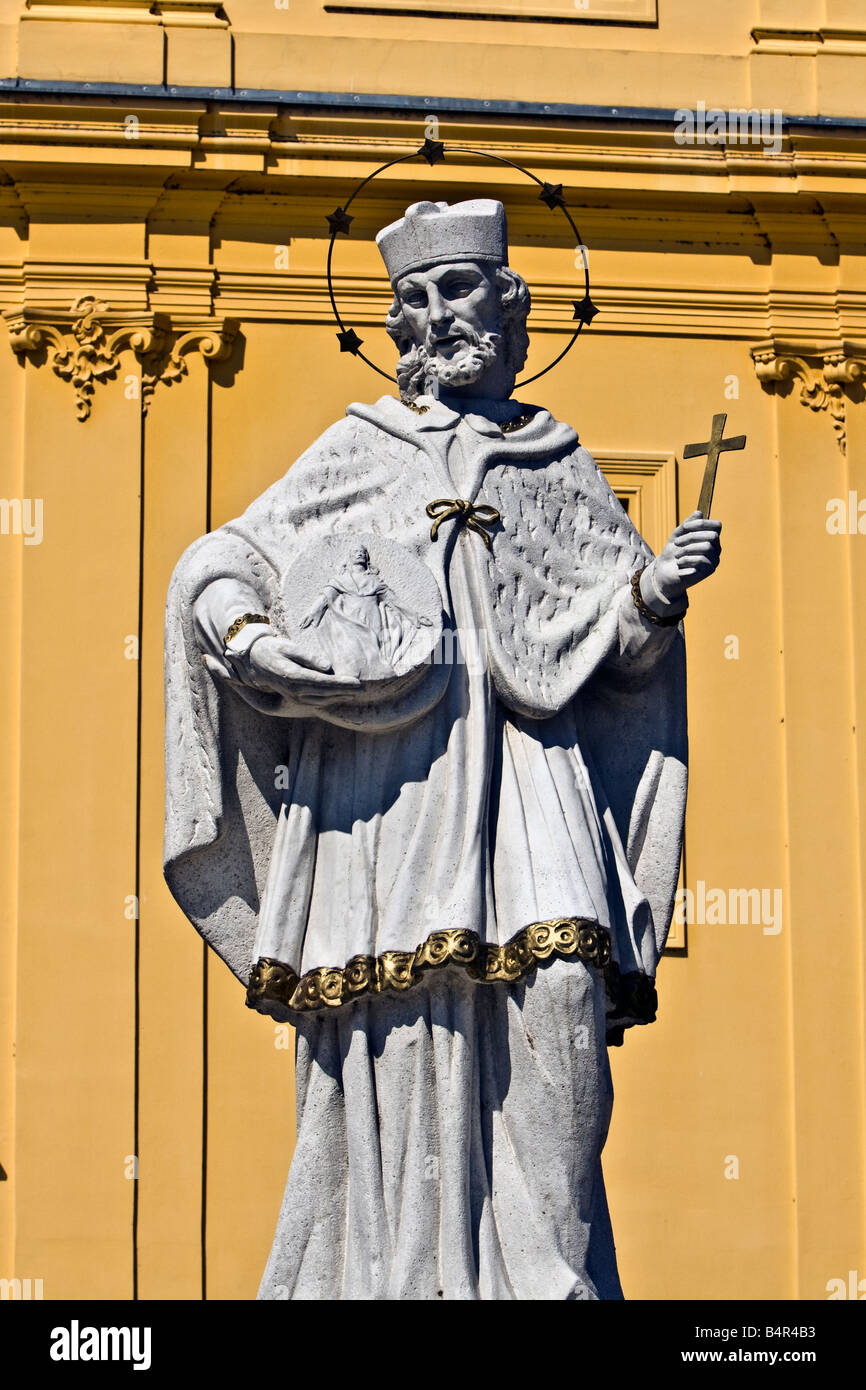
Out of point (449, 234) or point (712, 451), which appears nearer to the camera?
point (712, 451)

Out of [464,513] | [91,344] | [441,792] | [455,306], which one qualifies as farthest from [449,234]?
[91,344]

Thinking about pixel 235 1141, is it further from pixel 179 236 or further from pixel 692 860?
pixel 179 236

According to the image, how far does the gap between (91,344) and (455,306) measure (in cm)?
830

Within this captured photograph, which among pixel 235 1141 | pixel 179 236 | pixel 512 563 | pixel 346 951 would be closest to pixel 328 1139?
pixel 346 951

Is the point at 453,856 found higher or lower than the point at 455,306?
lower

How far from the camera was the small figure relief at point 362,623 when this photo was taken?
27.9ft

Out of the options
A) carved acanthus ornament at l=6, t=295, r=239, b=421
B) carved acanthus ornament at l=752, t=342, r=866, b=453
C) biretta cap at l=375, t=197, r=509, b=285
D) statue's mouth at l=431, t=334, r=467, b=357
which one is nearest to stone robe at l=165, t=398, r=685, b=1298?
statue's mouth at l=431, t=334, r=467, b=357

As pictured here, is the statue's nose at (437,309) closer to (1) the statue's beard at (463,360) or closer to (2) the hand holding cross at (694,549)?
(1) the statue's beard at (463,360)

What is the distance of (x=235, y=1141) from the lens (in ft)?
53.1

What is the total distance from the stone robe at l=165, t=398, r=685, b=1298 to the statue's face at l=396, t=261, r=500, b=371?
171mm

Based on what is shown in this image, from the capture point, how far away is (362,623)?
28.1ft

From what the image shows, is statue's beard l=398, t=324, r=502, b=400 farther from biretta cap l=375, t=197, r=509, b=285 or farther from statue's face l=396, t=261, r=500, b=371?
biretta cap l=375, t=197, r=509, b=285

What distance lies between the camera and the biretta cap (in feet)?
29.7

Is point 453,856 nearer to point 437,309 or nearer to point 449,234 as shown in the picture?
point 437,309
